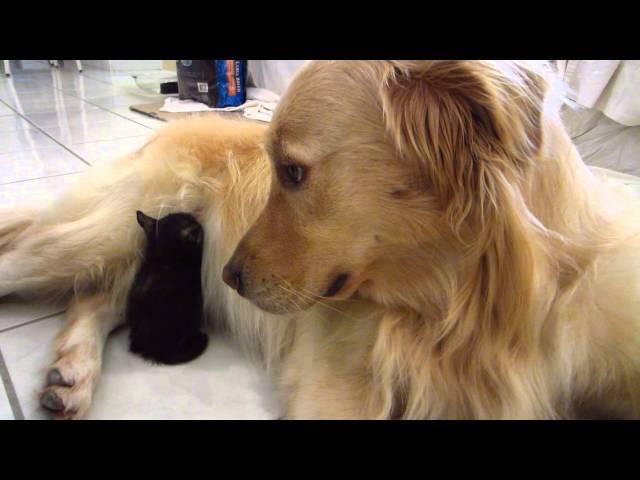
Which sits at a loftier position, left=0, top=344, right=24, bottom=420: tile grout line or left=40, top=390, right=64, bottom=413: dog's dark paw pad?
left=40, top=390, right=64, bottom=413: dog's dark paw pad

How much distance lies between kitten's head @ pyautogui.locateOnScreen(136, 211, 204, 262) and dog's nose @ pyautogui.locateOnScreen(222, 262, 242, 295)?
389 millimetres

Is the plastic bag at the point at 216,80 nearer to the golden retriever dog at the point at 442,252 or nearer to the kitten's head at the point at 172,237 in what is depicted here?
the kitten's head at the point at 172,237

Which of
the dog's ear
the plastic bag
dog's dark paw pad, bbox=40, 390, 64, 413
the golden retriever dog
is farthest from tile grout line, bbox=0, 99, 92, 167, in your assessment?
the dog's ear

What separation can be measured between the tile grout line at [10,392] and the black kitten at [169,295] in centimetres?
28

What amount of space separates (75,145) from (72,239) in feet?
6.24

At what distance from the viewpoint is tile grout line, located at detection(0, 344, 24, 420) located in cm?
102

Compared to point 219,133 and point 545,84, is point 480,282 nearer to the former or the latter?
point 545,84

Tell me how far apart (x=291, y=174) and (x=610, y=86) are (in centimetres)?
232

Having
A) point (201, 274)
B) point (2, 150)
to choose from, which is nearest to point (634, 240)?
point (201, 274)

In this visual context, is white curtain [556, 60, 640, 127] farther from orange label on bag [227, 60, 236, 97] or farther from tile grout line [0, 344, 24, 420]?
orange label on bag [227, 60, 236, 97]

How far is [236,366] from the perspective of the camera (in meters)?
1.26

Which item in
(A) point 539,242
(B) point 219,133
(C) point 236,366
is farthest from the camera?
(B) point 219,133

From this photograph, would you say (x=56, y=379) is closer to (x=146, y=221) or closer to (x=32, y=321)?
(x=32, y=321)

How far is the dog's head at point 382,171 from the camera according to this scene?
80cm
